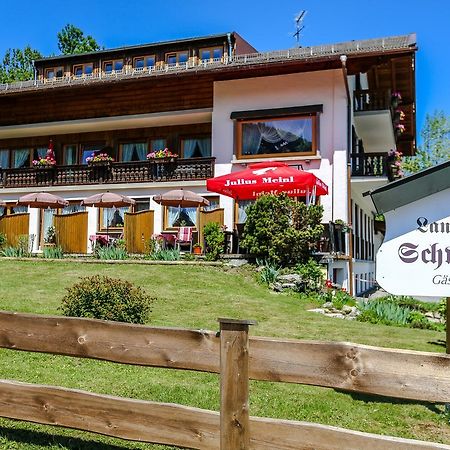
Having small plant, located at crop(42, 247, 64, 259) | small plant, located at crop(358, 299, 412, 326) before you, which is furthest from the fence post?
small plant, located at crop(42, 247, 64, 259)

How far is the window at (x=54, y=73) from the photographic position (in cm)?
3188

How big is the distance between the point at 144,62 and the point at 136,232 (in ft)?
46.8

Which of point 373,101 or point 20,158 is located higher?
point 373,101

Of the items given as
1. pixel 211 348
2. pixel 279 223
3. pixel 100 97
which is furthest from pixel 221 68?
pixel 211 348

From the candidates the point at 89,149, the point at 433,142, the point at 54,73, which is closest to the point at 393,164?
the point at 89,149

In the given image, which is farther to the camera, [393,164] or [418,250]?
[393,164]

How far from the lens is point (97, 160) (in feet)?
75.4

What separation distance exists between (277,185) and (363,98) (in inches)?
336

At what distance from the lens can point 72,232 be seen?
19766mm

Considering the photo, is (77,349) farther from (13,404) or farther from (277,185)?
(277,185)

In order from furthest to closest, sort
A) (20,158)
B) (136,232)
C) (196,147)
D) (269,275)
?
1. (20,158)
2. (196,147)
3. (136,232)
4. (269,275)

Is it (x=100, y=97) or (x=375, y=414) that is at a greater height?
(x=100, y=97)

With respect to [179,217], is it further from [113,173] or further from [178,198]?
[113,173]

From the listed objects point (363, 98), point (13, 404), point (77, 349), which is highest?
point (363, 98)
